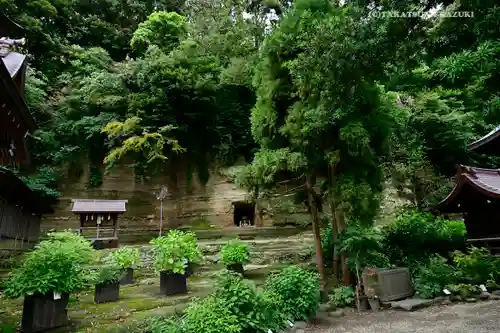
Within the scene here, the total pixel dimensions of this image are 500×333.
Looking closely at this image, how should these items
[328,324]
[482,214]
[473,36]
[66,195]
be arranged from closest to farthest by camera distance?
[473,36]
[328,324]
[482,214]
[66,195]

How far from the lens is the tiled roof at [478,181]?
9281mm

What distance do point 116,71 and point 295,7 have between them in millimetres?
13317

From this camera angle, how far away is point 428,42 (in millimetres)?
3818

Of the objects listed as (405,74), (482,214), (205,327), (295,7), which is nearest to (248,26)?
(295,7)

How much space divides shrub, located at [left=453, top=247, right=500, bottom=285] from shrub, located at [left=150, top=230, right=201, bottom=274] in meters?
7.35

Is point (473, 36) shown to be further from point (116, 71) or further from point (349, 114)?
point (116, 71)

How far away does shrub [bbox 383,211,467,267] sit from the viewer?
9.96 m

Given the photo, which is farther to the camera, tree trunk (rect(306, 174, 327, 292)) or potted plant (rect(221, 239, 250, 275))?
potted plant (rect(221, 239, 250, 275))

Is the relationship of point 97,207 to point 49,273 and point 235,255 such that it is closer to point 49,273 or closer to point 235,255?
point 235,255

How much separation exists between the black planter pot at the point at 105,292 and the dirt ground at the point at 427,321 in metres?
4.43

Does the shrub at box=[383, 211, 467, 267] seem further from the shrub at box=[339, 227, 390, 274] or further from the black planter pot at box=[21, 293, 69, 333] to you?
the black planter pot at box=[21, 293, 69, 333]

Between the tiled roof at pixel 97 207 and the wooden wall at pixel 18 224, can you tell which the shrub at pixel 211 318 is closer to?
the wooden wall at pixel 18 224

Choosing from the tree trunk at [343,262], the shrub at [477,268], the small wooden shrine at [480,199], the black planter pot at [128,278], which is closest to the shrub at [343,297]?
the tree trunk at [343,262]

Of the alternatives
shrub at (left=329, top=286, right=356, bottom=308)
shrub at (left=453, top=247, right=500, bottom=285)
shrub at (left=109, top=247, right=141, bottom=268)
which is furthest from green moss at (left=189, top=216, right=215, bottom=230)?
shrub at (left=453, top=247, right=500, bottom=285)
